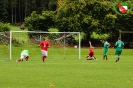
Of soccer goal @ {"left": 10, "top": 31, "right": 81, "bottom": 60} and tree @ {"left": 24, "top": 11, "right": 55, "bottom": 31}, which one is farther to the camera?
tree @ {"left": 24, "top": 11, "right": 55, "bottom": 31}

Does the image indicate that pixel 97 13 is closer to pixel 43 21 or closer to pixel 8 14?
pixel 43 21

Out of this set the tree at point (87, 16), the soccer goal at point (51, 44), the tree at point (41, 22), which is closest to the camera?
the soccer goal at point (51, 44)

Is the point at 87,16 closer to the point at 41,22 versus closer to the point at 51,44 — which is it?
the point at 41,22

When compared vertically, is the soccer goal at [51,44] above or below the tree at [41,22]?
below

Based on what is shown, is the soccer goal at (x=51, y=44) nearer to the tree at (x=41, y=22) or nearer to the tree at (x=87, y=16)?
the tree at (x=87, y=16)

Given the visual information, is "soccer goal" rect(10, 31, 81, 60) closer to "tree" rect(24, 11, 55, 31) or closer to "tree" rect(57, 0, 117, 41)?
"tree" rect(57, 0, 117, 41)

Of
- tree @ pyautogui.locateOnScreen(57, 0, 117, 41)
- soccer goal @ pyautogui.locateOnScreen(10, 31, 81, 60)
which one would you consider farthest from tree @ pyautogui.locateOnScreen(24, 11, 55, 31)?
soccer goal @ pyautogui.locateOnScreen(10, 31, 81, 60)

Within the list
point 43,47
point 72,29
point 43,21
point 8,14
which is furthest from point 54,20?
point 8,14

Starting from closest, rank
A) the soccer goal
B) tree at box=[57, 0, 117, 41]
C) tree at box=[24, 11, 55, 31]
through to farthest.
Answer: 1. the soccer goal
2. tree at box=[57, 0, 117, 41]
3. tree at box=[24, 11, 55, 31]

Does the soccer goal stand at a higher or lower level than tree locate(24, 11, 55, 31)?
lower

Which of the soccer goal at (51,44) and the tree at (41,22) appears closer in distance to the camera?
the soccer goal at (51,44)

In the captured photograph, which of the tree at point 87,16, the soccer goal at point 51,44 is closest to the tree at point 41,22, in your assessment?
the tree at point 87,16

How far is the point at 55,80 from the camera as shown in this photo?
646 inches

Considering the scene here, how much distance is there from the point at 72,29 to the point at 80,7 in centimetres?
385
